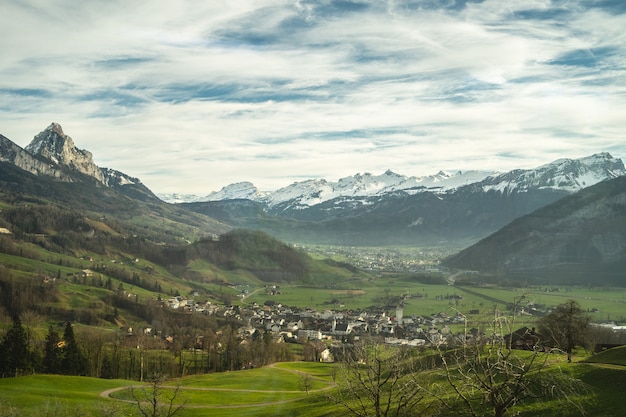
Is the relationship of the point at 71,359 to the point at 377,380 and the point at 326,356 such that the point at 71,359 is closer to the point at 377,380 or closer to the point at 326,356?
the point at 326,356

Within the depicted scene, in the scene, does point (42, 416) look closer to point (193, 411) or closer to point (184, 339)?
point (193, 411)

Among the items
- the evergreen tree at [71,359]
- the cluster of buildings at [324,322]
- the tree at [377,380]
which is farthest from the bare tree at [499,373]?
the cluster of buildings at [324,322]

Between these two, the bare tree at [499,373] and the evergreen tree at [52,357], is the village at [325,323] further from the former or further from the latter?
the bare tree at [499,373]

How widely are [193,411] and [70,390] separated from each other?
17360 millimetres

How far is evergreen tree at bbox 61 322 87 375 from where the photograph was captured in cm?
8206

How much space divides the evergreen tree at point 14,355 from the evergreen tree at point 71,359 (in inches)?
238

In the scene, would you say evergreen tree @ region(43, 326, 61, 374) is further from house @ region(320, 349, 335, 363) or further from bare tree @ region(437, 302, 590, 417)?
bare tree @ region(437, 302, 590, 417)

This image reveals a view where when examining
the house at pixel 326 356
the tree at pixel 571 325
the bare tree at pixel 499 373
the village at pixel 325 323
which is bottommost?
the house at pixel 326 356

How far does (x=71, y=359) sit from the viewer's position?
270 feet

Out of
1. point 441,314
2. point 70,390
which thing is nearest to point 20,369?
point 70,390

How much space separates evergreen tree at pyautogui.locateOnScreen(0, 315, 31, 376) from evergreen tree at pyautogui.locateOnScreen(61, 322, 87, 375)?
19.8 ft

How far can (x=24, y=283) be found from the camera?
Result: 175m

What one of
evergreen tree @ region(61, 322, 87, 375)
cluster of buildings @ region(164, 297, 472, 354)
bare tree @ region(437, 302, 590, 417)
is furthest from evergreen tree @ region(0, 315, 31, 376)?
bare tree @ region(437, 302, 590, 417)

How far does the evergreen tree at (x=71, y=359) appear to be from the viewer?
269ft
